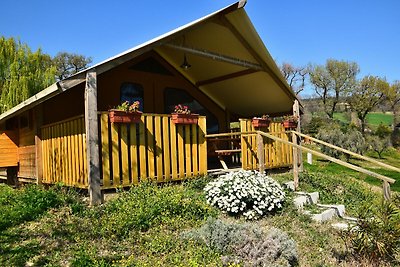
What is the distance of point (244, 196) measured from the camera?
18.9 feet

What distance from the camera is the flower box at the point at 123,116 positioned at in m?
6.06

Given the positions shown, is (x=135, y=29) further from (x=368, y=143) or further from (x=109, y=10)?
(x=368, y=143)

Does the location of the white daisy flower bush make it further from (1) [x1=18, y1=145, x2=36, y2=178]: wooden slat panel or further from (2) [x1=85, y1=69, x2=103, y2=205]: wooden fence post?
(1) [x1=18, y1=145, x2=36, y2=178]: wooden slat panel

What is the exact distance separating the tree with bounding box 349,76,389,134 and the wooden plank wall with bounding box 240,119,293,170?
3247 cm

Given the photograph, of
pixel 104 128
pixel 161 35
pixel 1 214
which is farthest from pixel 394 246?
pixel 1 214

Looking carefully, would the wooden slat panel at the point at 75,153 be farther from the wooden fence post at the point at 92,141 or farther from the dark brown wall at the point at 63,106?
the dark brown wall at the point at 63,106

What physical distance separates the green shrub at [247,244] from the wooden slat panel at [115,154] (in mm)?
2080

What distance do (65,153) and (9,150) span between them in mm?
4016

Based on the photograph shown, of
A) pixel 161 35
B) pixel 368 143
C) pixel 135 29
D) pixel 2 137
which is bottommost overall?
pixel 368 143

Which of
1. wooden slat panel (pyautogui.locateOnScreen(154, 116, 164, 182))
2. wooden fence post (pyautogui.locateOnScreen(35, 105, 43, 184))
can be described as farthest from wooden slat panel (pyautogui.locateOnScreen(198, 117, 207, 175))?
wooden fence post (pyautogui.locateOnScreen(35, 105, 43, 184))

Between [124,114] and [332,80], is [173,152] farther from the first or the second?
[332,80]

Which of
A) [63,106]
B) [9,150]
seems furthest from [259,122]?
[9,150]

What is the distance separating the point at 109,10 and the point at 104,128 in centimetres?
562

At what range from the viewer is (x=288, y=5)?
9875 mm
